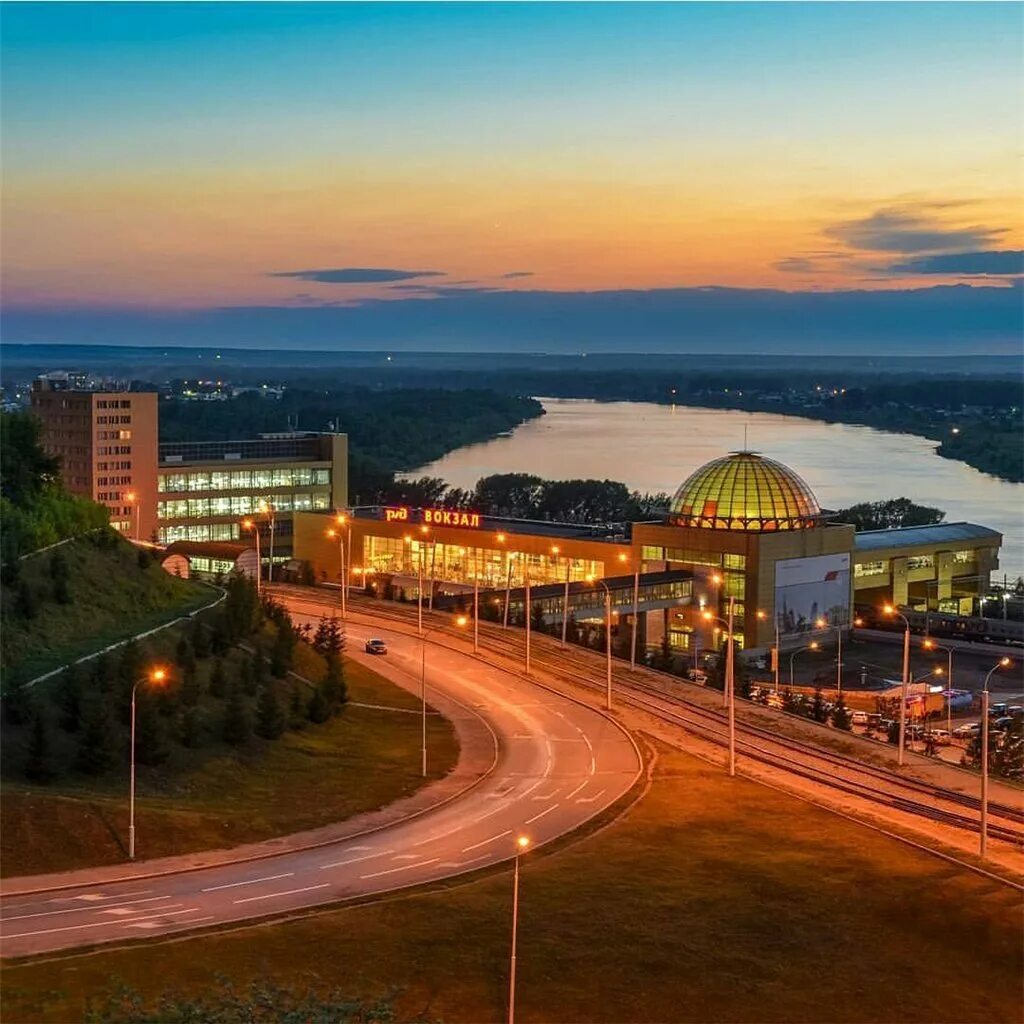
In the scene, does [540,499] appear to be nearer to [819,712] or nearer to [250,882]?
[819,712]

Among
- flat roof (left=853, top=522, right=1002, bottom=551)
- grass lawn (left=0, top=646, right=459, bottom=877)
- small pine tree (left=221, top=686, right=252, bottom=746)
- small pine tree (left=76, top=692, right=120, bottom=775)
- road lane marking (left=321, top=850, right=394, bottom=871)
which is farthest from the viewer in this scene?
flat roof (left=853, top=522, right=1002, bottom=551)

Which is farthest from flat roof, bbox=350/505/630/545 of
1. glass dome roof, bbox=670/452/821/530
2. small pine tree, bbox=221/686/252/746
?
small pine tree, bbox=221/686/252/746

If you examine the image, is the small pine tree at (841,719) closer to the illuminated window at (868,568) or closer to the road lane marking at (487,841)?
the road lane marking at (487,841)

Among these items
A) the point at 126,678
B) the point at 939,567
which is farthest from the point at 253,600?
the point at 939,567

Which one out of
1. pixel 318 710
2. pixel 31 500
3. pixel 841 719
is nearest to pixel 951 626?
pixel 841 719

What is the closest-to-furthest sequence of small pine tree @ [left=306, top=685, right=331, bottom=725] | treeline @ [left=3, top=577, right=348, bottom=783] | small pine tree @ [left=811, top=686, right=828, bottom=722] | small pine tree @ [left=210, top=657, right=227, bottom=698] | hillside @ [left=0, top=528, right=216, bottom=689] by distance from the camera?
treeline @ [left=3, top=577, right=348, bottom=783] → hillside @ [left=0, top=528, right=216, bottom=689] → small pine tree @ [left=210, top=657, right=227, bottom=698] → small pine tree @ [left=306, top=685, right=331, bottom=725] → small pine tree @ [left=811, top=686, right=828, bottom=722]

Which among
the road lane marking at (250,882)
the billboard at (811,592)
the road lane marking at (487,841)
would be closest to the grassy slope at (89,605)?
the road lane marking at (250,882)

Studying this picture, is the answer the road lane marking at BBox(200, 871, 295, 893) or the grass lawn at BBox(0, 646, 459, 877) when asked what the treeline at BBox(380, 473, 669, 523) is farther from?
the road lane marking at BBox(200, 871, 295, 893)
